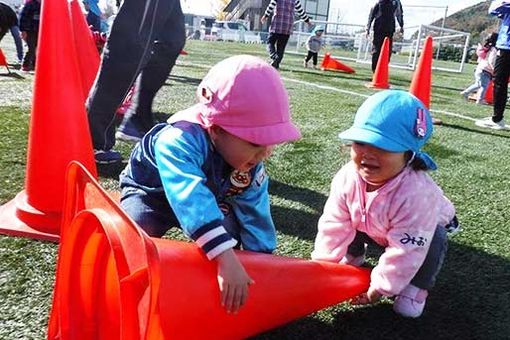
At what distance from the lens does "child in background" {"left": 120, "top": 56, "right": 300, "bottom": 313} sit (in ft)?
4.26

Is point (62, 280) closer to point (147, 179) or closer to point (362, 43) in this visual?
point (147, 179)

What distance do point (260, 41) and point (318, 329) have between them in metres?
35.5

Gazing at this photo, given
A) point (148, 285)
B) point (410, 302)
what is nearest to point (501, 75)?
point (410, 302)

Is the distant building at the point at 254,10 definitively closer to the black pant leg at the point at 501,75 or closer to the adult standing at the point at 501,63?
the adult standing at the point at 501,63

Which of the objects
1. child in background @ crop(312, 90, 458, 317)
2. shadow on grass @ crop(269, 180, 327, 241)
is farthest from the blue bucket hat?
shadow on grass @ crop(269, 180, 327, 241)

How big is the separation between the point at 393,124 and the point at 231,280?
729 mm

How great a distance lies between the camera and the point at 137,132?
3.29m

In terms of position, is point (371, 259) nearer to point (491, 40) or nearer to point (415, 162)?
point (415, 162)

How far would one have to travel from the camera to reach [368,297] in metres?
1.71

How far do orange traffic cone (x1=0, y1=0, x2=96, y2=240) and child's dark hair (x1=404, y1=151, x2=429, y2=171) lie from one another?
1299 millimetres

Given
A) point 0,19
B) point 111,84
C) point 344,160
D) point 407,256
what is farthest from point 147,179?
point 0,19

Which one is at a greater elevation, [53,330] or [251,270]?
[251,270]

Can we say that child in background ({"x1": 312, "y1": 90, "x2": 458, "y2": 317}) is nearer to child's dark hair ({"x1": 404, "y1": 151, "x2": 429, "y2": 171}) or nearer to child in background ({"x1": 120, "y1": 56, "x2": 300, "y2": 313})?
child's dark hair ({"x1": 404, "y1": 151, "x2": 429, "y2": 171})

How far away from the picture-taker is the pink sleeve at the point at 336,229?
1.84m
